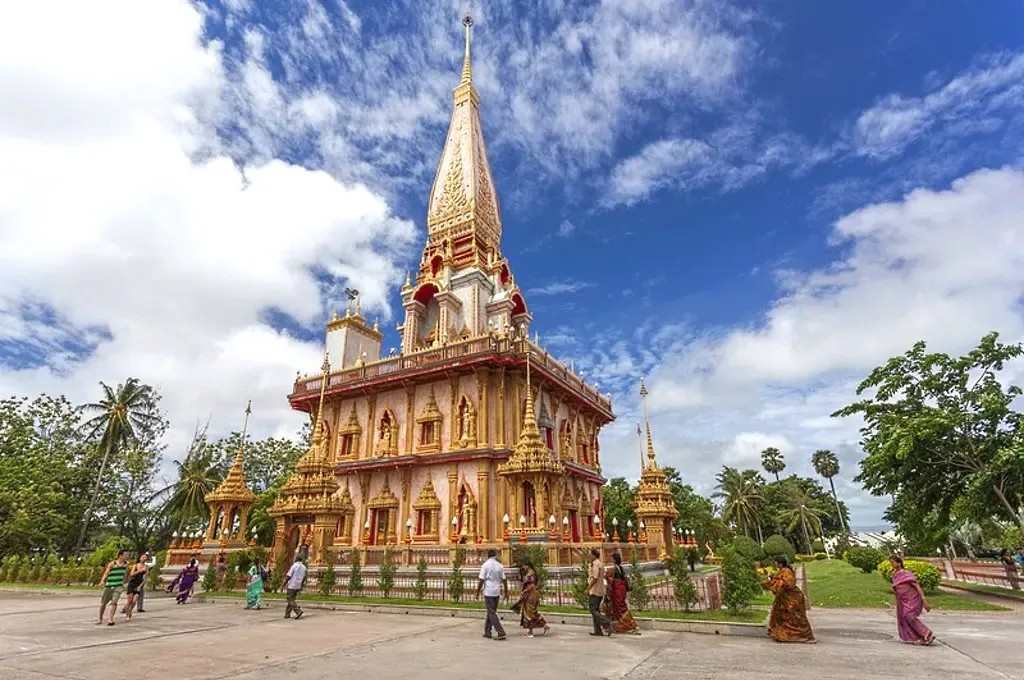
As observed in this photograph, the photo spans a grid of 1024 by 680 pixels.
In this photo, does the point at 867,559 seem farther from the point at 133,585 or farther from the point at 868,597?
the point at 133,585

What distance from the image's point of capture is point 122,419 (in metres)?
41.3

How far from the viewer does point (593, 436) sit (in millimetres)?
31531

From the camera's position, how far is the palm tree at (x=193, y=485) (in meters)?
38.8

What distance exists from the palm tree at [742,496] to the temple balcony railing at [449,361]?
34.8 m

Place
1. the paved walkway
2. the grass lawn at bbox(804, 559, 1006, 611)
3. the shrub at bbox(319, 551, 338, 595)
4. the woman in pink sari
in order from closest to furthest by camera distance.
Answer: the paved walkway < the woman in pink sari < the grass lawn at bbox(804, 559, 1006, 611) < the shrub at bbox(319, 551, 338, 595)

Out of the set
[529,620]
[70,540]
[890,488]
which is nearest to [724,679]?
[529,620]

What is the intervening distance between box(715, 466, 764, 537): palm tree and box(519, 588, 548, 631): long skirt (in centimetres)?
5203

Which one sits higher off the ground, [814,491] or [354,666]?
[814,491]

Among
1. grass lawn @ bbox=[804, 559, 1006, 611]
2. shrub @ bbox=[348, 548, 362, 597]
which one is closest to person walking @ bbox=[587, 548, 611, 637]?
shrub @ bbox=[348, 548, 362, 597]

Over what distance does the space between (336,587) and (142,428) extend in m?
34.4

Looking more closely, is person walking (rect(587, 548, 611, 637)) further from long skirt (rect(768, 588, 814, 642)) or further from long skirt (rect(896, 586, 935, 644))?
long skirt (rect(896, 586, 935, 644))

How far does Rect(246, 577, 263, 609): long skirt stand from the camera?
15398mm

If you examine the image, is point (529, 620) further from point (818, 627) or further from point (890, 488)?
point (890, 488)

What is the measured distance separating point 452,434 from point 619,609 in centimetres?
1459
